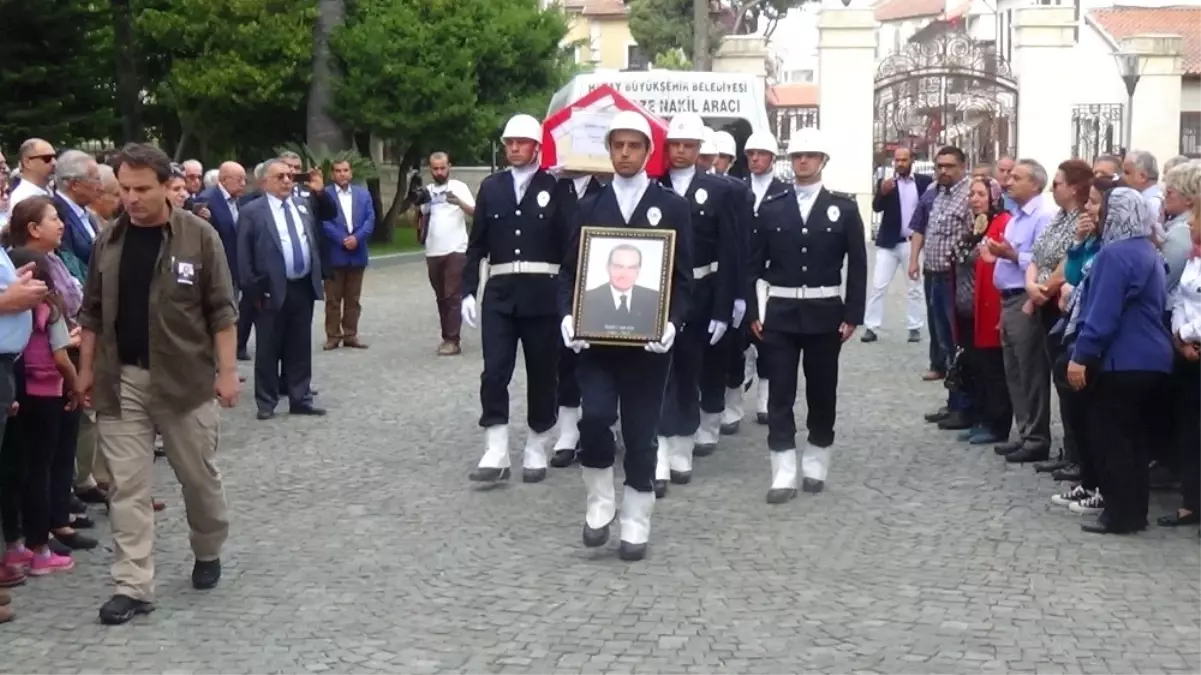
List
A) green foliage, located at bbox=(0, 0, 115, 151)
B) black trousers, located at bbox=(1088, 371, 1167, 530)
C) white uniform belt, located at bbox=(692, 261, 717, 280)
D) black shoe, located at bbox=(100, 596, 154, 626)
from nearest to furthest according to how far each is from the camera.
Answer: black shoe, located at bbox=(100, 596, 154, 626)
black trousers, located at bbox=(1088, 371, 1167, 530)
white uniform belt, located at bbox=(692, 261, 717, 280)
green foliage, located at bbox=(0, 0, 115, 151)

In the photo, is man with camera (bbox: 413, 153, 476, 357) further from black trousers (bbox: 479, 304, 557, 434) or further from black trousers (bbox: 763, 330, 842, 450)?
black trousers (bbox: 763, 330, 842, 450)

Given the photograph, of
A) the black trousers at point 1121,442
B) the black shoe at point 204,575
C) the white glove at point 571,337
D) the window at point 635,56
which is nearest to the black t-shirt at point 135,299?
the black shoe at point 204,575

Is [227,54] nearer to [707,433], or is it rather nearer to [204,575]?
[707,433]

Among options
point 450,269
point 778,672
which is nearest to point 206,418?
point 778,672

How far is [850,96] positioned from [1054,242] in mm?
22094

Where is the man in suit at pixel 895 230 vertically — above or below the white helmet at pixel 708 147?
below

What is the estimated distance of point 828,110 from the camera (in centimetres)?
3125

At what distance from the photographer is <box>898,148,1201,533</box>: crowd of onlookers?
806cm

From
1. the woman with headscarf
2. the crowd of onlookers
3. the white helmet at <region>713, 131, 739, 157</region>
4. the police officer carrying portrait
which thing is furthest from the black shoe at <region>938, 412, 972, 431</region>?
the woman with headscarf

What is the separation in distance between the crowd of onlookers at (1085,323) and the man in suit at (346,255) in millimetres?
6208

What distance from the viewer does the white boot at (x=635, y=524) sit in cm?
768

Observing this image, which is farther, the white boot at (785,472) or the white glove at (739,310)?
the white glove at (739,310)

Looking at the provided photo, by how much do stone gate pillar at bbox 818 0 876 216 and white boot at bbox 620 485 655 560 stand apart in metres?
23.8

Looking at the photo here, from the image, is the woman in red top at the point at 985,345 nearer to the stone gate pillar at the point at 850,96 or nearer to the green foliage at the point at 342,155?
the green foliage at the point at 342,155
